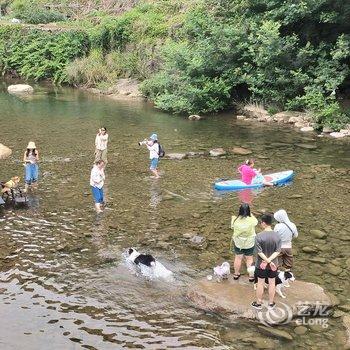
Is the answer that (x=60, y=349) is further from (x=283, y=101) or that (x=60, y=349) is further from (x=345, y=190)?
(x=283, y=101)

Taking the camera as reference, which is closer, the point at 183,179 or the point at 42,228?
the point at 42,228

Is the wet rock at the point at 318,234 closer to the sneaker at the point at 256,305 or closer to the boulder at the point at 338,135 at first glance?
the sneaker at the point at 256,305

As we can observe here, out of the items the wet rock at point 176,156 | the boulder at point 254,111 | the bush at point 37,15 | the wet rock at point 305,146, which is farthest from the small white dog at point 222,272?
the bush at point 37,15

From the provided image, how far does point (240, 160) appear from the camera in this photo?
18969 millimetres

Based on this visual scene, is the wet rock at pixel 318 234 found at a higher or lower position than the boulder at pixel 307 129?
lower

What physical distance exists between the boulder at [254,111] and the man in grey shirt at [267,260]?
64.1 ft

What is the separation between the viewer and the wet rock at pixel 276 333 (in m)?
7.55

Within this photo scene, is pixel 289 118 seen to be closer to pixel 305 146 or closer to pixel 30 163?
pixel 305 146

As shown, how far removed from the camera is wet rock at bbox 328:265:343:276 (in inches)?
380

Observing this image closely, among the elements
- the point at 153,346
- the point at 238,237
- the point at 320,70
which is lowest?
the point at 153,346

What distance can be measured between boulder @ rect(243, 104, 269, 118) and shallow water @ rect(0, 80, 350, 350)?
12.2 feet

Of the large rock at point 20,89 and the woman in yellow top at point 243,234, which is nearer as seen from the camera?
the woman in yellow top at point 243,234

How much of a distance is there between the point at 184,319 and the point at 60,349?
2.10 meters

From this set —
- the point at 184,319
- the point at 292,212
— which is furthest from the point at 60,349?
the point at 292,212
